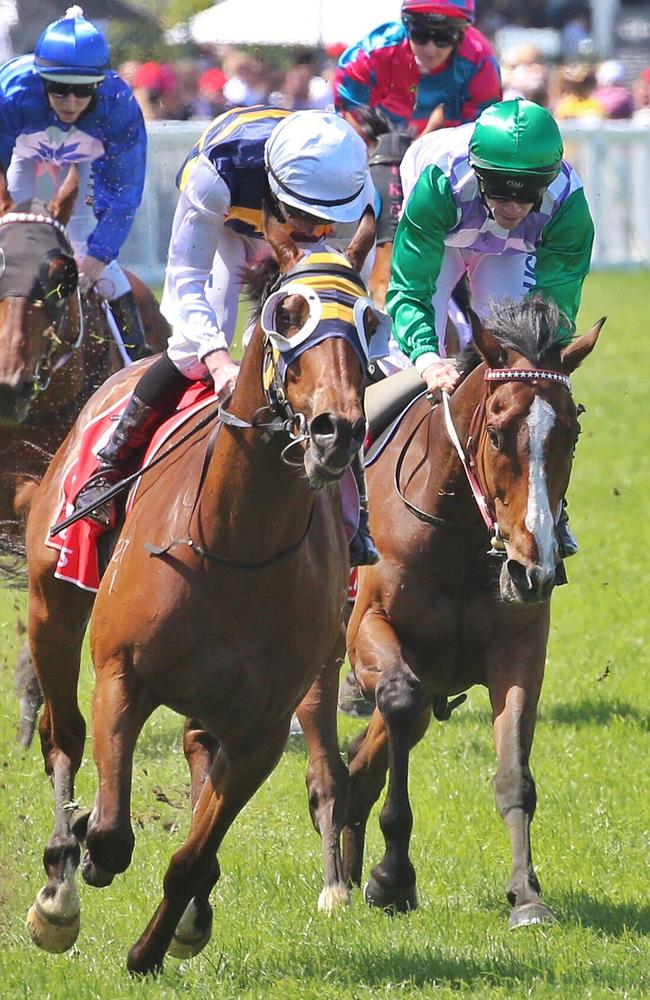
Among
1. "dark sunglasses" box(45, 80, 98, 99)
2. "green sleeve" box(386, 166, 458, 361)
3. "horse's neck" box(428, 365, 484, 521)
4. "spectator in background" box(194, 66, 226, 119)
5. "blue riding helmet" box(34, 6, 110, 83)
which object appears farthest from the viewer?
"spectator in background" box(194, 66, 226, 119)

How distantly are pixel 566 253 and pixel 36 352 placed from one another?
208 centimetres

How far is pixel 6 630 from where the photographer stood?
8.49 meters

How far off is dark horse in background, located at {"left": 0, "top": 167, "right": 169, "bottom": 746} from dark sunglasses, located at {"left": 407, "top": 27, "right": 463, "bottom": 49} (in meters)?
1.75

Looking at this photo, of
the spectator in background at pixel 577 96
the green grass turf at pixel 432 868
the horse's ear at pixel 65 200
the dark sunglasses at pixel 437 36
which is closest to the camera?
the green grass turf at pixel 432 868

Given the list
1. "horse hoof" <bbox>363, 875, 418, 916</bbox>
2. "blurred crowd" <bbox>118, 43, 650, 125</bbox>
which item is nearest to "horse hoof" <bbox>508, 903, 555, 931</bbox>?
"horse hoof" <bbox>363, 875, 418, 916</bbox>

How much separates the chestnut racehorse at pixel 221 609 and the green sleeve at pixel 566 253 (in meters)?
1.46

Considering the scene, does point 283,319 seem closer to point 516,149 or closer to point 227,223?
point 227,223

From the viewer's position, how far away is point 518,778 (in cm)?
541

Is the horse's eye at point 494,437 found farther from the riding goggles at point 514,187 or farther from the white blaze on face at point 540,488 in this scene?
the riding goggles at point 514,187

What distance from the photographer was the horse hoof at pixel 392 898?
5418 millimetres

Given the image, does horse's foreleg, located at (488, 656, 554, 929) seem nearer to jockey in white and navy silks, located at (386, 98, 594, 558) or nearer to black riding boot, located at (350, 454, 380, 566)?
black riding boot, located at (350, 454, 380, 566)

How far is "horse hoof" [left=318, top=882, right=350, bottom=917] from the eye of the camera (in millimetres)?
5499

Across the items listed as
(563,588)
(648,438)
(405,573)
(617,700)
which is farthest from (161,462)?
(648,438)

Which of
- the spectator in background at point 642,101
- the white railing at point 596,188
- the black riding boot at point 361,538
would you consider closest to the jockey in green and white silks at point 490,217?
the black riding boot at point 361,538
